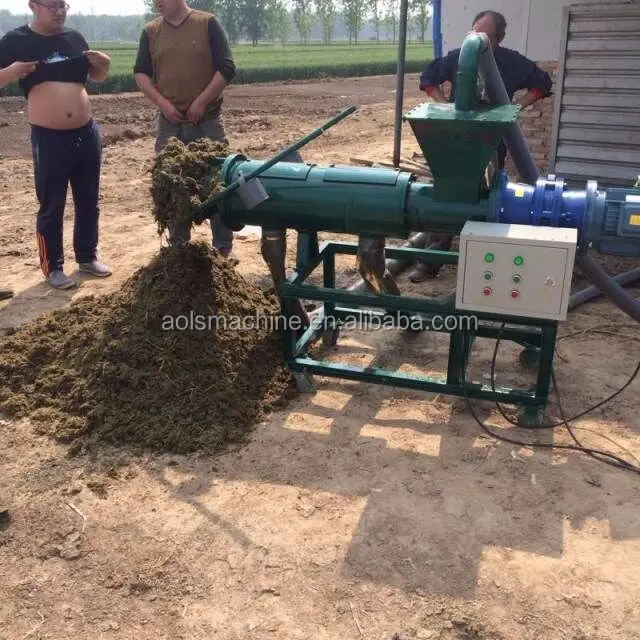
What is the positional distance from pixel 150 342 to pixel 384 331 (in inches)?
65.3

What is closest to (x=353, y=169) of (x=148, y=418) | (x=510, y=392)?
(x=510, y=392)

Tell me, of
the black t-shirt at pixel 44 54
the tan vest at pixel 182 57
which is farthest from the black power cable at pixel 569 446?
the black t-shirt at pixel 44 54

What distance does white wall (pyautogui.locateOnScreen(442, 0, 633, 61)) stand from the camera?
6.52 m

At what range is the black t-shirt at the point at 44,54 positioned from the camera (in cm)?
483

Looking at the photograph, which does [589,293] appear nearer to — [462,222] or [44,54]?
[462,222]

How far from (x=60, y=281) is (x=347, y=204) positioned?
2.86 meters

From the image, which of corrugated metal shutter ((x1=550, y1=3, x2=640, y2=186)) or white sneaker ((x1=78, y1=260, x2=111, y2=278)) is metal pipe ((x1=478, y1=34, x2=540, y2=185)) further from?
white sneaker ((x1=78, y1=260, x2=111, y2=278))

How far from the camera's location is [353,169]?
11.8 feet

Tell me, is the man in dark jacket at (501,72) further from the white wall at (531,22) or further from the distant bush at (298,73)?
the distant bush at (298,73)

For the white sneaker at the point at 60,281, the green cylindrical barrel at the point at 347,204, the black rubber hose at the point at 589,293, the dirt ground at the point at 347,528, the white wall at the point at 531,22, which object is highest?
the white wall at the point at 531,22

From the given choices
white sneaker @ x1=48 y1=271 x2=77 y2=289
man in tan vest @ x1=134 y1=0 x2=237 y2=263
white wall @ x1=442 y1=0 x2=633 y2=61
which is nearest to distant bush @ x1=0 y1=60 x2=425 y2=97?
white wall @ x1=442 y1=0 x2=633 y2=61

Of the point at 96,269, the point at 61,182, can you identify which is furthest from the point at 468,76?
the point at 96,269

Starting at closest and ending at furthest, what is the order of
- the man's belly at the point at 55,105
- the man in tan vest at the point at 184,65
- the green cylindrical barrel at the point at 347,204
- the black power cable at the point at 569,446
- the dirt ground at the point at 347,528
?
1. the dirt ground at the point at 347,528
2. the black power cable at the point at 569,446
3. the green cylindrical barrel at the point at 347,204
4. the man's belly at the point at 55,105
5. the man in tan vest at the point at 184,65

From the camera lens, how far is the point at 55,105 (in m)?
4.95
